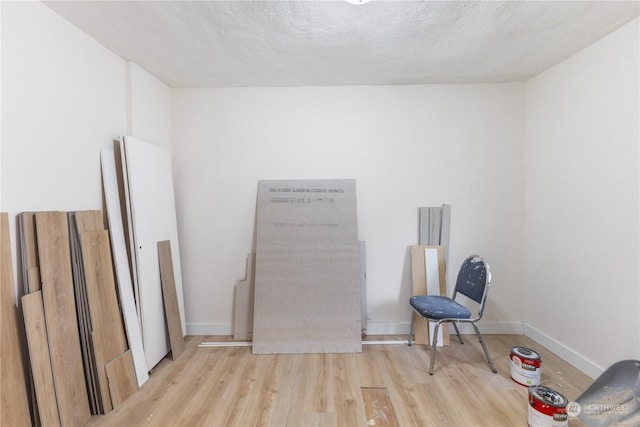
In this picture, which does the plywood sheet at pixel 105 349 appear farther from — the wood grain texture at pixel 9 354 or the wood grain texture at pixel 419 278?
the wood grain texture at pixel 419 278

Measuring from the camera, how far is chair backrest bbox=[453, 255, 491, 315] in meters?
2.12

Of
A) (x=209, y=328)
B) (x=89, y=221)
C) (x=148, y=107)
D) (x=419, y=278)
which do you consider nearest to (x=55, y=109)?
(x=89, y=221)

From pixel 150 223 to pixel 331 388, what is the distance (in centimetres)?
186

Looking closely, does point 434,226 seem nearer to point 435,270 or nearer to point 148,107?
point 435,270

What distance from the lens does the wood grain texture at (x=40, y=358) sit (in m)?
1.41

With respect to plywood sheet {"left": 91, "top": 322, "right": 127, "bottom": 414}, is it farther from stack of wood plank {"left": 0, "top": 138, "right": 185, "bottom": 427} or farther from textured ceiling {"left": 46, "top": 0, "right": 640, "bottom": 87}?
textured ceiling {"left": 46, "top": 0, "right": 640, "bottom": 87}

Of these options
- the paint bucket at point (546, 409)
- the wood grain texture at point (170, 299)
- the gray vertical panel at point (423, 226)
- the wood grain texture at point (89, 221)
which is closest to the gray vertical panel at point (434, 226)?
the gray vertical panel at point (423, 226)

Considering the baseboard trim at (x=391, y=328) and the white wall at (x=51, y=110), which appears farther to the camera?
the baseboard trim at (x=391, y=328)

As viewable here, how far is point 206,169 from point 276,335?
5.53 feet

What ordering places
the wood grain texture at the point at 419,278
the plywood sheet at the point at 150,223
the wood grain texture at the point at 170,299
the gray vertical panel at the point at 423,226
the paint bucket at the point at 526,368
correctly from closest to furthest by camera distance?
the paint bucket at the point at 526,368
the plywood sheet at the point at 150,223
the wood grain texture at the point at 170,299
the wood grain texture at the point at 419,278
the gray vertical panel at the point at 423,226

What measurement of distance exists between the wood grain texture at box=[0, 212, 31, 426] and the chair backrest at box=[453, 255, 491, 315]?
110 inches

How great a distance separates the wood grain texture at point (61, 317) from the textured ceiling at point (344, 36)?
129 cm

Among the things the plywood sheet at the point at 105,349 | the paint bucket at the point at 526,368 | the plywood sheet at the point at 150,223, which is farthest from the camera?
the plywood sheet at the point at 150,223

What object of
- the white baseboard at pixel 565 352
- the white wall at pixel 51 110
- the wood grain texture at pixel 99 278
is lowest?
the white baseboard at pixel 565 352
